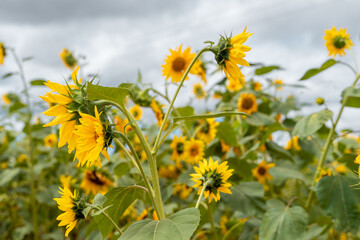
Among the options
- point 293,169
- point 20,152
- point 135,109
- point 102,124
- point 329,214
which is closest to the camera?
point 102,124

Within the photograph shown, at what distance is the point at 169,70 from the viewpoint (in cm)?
129

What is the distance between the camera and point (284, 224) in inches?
41.1

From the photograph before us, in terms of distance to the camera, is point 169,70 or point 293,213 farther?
point 169,70

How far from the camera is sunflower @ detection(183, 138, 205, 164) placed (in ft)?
4.46

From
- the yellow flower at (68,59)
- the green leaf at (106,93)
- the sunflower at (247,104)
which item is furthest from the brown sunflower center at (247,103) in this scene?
the yellow flower at (68,59)

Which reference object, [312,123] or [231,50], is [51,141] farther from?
[231,50]

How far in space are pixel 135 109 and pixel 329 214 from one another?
42.9 inches

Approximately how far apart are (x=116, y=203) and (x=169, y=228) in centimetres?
20

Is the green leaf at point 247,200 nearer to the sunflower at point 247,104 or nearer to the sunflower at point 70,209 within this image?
the sunflower at point 70,209

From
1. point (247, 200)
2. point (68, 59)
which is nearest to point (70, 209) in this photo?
point (247, 200)

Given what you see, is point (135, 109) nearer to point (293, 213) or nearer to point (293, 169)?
point (293, 169)

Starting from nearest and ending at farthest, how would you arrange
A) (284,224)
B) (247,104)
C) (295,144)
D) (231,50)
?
(231,50) < (284,224) < (247,104) < (295,144)

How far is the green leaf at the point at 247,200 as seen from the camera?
1097 mm

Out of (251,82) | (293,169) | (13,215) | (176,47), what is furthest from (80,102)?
(13,215)
